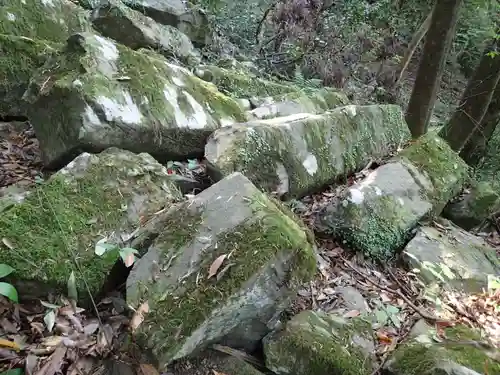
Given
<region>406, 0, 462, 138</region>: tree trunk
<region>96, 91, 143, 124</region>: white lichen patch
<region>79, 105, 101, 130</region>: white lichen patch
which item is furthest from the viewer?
<region>406, 0, 462, 138</region>: tree trunk

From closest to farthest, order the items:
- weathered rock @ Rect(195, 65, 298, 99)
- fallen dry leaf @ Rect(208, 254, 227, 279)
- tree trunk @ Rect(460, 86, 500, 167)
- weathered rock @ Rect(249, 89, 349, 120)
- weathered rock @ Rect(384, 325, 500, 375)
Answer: fallen dry leaf @ Rect(208, 254, 227, 279) < weathered rock @ Rect(384, 325, 500, 375) < weathered rock @ Rect(249, 89, 349, 120) < weathered rock @ Rect(195, 65, 298, 99) < tree trunk @ Rect(460, 86, 500, 167)

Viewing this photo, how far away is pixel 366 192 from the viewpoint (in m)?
4.04

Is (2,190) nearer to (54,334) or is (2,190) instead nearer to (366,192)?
(54,334)

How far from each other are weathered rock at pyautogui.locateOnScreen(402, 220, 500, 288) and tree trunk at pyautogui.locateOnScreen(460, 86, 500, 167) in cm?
387

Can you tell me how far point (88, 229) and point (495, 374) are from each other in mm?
2457

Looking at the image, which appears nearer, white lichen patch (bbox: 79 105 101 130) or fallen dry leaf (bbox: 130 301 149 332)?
fallen dry leaf (bbox: 130 301 149 332)

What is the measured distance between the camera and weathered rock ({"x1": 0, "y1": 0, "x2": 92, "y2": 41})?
13.4 feet

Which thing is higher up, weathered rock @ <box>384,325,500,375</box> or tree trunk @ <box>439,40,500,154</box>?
tree trunk @ <box>439,40,500,154</box>

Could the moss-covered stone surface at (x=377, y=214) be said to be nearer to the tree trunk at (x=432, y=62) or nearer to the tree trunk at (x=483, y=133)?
the tree trunk at (x=432, y=62)

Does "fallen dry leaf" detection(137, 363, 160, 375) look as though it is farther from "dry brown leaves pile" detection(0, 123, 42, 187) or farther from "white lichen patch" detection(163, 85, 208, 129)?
"white lichen patch" detection(163, 85, 208, 129)

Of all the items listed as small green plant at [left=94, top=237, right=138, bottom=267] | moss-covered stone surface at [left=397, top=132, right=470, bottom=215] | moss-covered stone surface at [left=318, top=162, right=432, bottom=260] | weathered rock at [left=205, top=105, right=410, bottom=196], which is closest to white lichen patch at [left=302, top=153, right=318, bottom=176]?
weathered rock at [left=205, top=105, right=410, bottom=196]

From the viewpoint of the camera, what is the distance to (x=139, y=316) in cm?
227

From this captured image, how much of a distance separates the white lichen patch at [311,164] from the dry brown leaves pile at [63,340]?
216 cm

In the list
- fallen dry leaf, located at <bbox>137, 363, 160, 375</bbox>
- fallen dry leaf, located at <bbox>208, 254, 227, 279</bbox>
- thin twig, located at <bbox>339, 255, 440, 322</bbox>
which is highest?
fallen dry leaf, located at <bbox>208, 254, 227, 279</bbox>
